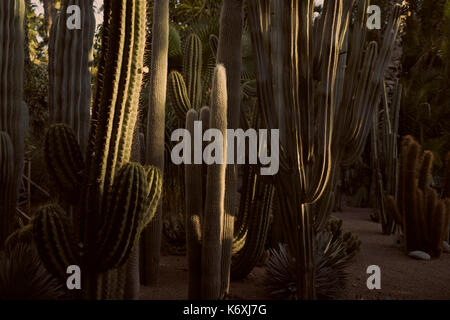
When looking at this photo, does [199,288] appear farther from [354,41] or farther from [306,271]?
[354,41]

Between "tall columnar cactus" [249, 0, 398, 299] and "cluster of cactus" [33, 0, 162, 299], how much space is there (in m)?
1.38

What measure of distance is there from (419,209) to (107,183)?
5.43 metres

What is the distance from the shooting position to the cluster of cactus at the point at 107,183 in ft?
9.47

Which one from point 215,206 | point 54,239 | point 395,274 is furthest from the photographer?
point 395,274

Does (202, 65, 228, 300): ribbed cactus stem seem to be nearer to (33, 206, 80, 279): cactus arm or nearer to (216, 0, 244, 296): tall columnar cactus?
(216, 0, 244, 296): tall columnar cactus

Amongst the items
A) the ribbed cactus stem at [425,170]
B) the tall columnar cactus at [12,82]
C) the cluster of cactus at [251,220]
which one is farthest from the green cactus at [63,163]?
the ribbed cactus stem at [425,170]

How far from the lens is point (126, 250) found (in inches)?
115

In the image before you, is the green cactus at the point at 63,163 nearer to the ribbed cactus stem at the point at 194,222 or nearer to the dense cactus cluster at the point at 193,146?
the dense cactus cluster at the point at 193,146

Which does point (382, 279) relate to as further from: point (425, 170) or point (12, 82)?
point (12, 82)

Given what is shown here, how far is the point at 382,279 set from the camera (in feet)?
17.0

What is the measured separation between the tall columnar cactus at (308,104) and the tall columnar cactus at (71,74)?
6.83 ft

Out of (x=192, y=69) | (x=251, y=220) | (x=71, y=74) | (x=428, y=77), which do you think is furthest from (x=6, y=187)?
(x=428, y=77)

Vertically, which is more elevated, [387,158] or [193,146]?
[193,146]
